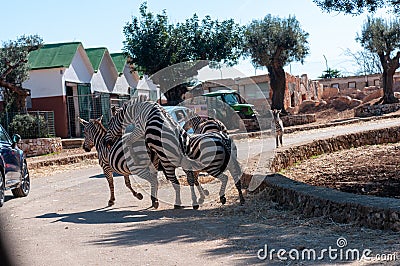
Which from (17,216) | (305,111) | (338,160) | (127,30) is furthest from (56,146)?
(305,111)

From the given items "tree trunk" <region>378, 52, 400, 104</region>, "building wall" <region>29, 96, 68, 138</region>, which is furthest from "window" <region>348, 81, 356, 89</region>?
"building wall" <region>29, 96, 68, 138</region>

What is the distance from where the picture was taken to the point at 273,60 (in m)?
42.1

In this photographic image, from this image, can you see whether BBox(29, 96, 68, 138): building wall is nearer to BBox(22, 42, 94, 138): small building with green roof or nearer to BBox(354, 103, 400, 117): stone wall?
BBox(22, 42, 94, 138): small building with green roof

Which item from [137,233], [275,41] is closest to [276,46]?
[275,41]

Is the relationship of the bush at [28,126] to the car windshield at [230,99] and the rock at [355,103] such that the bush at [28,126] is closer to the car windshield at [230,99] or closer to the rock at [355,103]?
the car windshield at [230,99]

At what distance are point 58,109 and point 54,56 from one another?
10.4 ft

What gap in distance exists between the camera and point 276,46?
4184cm

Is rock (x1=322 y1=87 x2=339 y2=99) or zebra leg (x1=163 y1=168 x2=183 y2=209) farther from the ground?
rock (x1=322 y1=87 x2=339 y2=99)

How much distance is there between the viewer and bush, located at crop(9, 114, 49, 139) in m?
29.3

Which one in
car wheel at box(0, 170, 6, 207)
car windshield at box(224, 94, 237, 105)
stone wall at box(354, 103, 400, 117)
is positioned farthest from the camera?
stone wall at box(354, 103, 400, 117)

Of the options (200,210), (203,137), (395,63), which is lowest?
(200,210)

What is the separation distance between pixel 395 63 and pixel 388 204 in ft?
124

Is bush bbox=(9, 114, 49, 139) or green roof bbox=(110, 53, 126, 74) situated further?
green roof bbox=(110, 53, 126, 74)

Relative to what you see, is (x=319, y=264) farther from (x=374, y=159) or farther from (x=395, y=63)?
(x=395, y=63)
